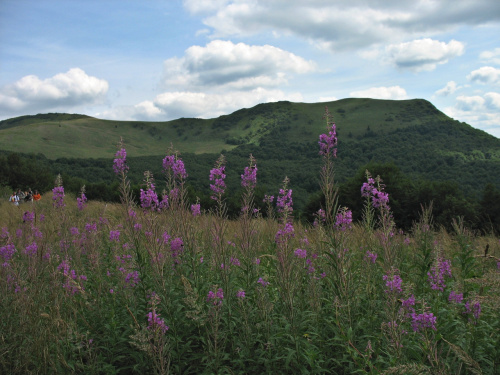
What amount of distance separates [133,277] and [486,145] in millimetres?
126470

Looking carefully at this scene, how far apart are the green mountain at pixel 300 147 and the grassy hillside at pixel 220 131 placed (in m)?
0.44

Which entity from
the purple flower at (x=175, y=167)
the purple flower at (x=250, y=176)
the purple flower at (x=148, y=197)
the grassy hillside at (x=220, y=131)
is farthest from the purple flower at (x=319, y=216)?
the grassy hillside at (x=220, y=131)

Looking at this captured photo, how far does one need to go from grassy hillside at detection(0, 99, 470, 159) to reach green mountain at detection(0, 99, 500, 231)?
0.44 metres

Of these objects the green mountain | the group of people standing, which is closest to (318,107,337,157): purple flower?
the group of people standing

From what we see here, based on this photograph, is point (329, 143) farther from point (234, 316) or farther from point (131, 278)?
point (131, 278)

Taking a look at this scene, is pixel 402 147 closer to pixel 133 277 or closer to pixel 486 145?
pixel 486 145

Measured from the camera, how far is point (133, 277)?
4219 mm

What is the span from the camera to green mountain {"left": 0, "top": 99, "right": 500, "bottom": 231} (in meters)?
68.5

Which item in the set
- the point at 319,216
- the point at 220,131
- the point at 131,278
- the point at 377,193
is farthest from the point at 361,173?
the point at 220,131

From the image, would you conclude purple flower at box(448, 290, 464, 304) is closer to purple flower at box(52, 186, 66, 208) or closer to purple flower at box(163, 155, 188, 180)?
purple flower at box(163, 155, 188, 180)

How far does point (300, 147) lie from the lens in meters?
141

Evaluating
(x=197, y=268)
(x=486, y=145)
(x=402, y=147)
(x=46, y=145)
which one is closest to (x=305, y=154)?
(x=402, y=147)

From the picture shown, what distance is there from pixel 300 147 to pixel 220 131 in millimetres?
68822

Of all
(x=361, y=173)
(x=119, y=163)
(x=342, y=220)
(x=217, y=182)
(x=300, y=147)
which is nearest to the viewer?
(x=119, y=163)
